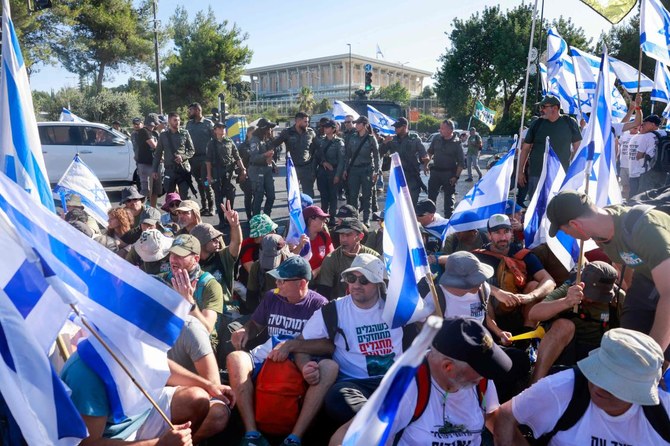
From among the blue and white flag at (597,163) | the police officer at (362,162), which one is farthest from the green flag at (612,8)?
the police officer at (362,162)

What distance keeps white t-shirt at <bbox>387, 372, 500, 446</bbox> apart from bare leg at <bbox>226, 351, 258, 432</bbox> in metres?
1.14

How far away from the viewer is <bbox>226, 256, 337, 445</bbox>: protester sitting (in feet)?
10.4

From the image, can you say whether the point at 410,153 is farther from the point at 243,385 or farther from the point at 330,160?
the point at 243,385

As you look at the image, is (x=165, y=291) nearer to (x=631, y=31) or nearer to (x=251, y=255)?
(x=251, y=255)

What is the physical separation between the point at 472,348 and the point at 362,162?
23.2 ft

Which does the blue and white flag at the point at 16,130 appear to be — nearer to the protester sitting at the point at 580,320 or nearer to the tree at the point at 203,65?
the protester sitting at the point at 580,320

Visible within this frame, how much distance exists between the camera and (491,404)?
2.57 meters

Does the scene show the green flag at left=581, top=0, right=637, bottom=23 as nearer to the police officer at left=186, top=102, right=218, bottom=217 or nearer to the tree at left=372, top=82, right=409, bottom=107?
the police officer at left=186, top=102, right=218, bottom=217

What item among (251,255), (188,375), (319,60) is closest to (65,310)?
(188,375)

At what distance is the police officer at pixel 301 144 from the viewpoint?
9211 mm

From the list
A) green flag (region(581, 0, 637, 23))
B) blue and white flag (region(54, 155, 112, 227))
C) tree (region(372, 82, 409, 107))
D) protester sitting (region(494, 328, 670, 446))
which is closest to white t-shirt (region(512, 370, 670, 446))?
protester sitting (region(494, 328, 670, 446))

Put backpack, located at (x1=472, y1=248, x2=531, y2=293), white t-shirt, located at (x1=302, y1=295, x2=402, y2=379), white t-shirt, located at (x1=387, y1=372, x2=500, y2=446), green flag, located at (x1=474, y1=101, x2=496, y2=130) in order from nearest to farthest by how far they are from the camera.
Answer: white t-shirt, located at (x1=387, y1=372, x2=500, y2=446) < white t-shirt, located at (x1=302, y1=295, x2=402, y2=379) < backpack, located at (x1=472, y1=248, x2=531, y2=293) < green flag, located at (x1=474, y1=101, x2=496, y2=130)

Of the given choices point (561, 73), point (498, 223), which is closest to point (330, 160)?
point (561, 73)

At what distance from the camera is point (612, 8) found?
5.29 meters
